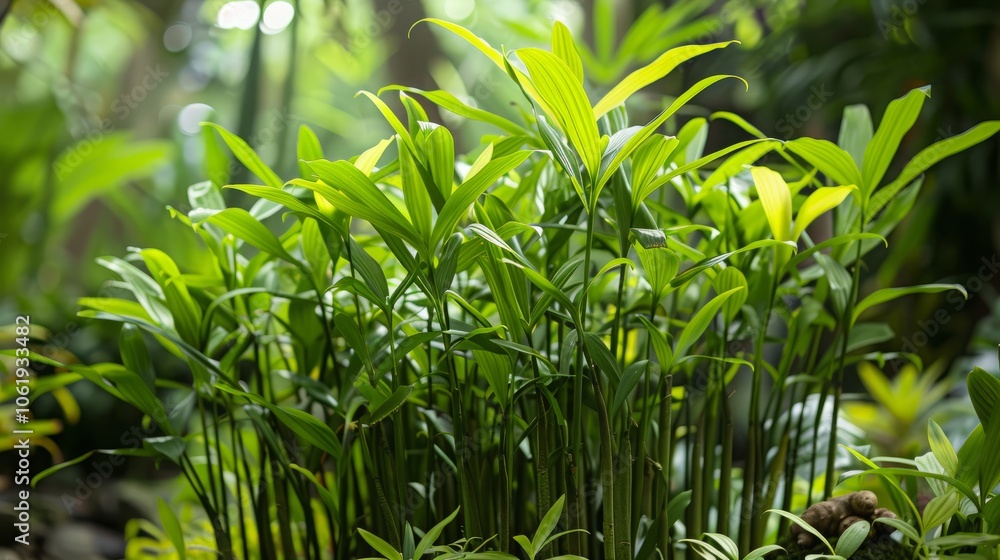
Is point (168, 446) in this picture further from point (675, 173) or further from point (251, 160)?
point (675, 173)

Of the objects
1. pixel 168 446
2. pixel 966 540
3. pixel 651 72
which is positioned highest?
pixel 651 72

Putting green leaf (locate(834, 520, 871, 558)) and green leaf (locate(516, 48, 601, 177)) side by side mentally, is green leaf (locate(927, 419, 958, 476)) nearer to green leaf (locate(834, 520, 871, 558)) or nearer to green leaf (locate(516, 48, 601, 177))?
green leaf (locate(834, 520, 871, 558))

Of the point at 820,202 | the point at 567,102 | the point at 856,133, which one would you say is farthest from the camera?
the point at 856,133

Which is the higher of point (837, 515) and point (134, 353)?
point (134, 353)

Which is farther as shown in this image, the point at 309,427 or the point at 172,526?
the point at 172,526

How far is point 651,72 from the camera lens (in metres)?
0.52

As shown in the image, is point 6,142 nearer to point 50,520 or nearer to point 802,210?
point 50,520

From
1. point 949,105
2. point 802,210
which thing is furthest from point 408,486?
point 949,105

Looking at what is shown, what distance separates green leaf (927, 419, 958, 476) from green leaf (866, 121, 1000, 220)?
20cm

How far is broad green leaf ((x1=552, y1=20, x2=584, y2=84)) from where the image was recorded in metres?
0.54

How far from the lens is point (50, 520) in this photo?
60.0 inches

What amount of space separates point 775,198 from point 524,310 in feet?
0.76

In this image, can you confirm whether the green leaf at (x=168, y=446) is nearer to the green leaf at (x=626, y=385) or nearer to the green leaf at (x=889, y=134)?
the green leaf at (x=626, y=385)

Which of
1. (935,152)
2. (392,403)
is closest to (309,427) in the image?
(392,403)
